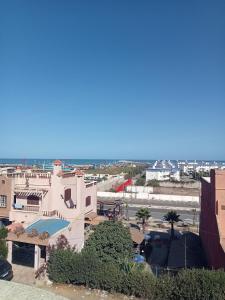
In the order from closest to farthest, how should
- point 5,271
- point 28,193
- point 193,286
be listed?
point 193,286 < point 5,271 < point 28,193

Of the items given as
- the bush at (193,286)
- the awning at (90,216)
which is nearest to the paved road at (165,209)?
the awning at (90,216)

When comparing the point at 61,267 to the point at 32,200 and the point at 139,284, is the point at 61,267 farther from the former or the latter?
the point at 32,200

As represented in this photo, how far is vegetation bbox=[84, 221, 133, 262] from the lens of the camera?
25.0 m

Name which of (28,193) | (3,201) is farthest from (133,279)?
(3,201)

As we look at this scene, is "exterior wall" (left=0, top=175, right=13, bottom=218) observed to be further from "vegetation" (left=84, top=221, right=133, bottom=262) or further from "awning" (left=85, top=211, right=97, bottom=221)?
"vegetation" (left=84, top=221, right=133, bottom=262)

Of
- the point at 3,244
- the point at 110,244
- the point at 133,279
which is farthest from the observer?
the point at 110,244

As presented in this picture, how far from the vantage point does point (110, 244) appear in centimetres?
2545

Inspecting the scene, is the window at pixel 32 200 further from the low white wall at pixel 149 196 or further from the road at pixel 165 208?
the low white wall at pixel 149 196

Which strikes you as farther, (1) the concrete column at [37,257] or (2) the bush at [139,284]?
(1) the concrete column at [37,257]

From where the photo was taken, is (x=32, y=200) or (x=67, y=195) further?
(x=67, y=195)

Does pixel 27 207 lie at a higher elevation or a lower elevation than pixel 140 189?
higher

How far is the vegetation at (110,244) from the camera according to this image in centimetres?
2495

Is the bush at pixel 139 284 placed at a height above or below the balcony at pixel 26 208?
below

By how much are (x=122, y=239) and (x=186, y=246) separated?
10816 mm
